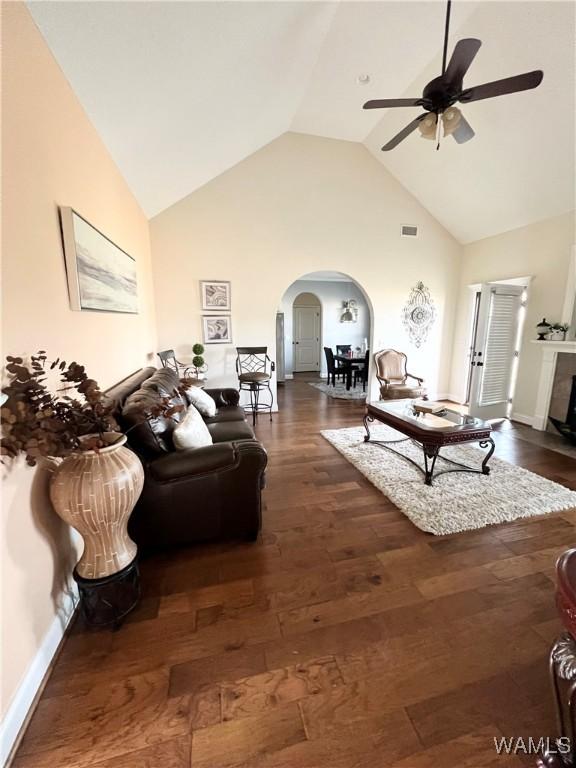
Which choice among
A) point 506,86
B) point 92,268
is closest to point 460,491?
point 506,86

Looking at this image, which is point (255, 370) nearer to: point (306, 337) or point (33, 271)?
point (33, 271)

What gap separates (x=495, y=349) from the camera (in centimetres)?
447

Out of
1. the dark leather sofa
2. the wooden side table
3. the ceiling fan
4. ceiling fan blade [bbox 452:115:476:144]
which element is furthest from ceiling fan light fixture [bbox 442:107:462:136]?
the wooden side table

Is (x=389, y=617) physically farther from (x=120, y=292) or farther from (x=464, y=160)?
(x=464, y=160)

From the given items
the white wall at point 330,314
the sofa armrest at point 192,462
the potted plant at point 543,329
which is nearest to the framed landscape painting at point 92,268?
the sofa armrest at point 192,462

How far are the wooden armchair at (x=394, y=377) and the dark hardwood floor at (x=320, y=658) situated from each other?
8.10 feet

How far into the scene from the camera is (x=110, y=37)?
1.68 m

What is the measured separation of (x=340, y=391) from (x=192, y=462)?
5082 millimetres

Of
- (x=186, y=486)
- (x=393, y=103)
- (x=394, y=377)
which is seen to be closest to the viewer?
(x=186, y=486)

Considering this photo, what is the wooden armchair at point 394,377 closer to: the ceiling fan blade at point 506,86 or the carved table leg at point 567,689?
the ceiling fan blade at point 506,86

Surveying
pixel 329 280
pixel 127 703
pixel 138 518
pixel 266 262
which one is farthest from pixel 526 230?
pixel 127 703

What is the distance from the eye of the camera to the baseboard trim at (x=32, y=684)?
1078 millimetres

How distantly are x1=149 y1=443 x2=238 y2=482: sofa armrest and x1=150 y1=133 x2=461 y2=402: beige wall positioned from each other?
10.4 feet

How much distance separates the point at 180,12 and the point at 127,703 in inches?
133
